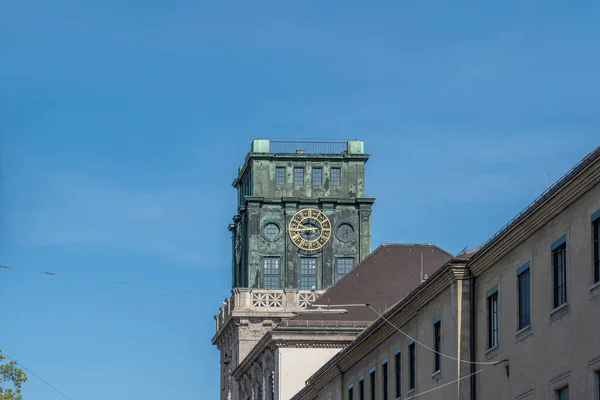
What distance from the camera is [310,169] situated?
120 m

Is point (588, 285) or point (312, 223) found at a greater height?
point (312, 223)

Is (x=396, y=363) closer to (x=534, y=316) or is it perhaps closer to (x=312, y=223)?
(x=534, y=316)

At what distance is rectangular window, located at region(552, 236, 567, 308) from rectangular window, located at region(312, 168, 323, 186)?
7909 cm

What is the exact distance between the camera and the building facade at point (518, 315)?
1495 inches

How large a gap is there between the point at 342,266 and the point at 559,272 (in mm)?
77933

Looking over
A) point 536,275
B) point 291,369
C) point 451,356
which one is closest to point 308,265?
point 291,369

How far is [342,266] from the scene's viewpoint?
118 m

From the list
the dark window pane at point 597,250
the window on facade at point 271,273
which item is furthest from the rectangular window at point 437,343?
the window on facade at point 271,273

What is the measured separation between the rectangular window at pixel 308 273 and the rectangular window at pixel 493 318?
70175 millimetres

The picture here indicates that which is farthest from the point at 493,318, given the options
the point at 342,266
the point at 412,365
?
the point at 342,266

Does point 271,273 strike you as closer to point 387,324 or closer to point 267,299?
point 267,299

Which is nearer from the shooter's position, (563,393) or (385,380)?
(563,393)

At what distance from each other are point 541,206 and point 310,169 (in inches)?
3102

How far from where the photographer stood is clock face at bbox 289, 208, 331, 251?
119000mm
